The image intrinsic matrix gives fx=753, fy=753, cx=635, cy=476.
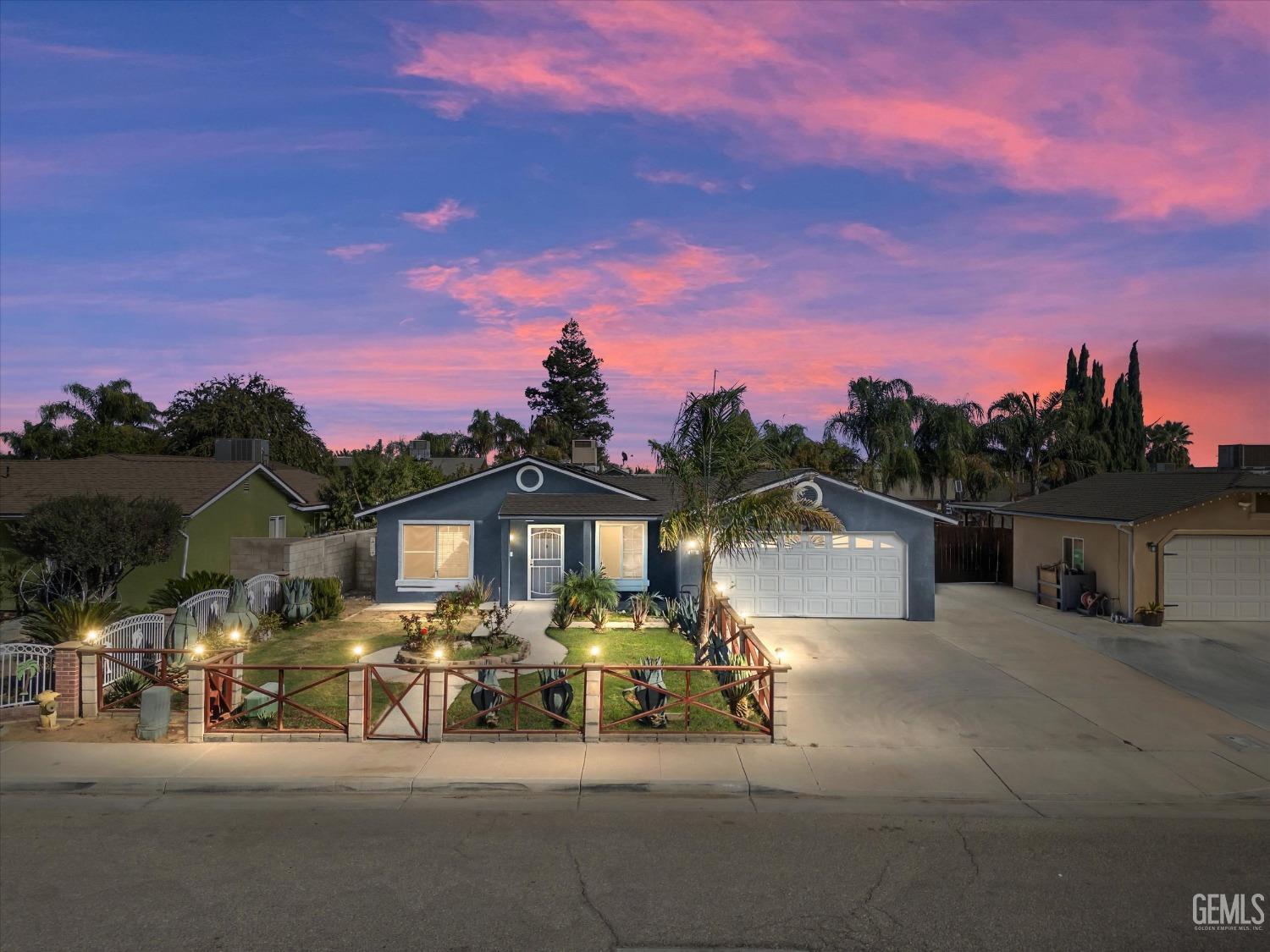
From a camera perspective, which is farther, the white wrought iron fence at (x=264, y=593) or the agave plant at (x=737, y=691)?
the white wrought iron fence at (x=264, y=593)

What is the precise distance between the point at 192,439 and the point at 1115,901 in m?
57.4

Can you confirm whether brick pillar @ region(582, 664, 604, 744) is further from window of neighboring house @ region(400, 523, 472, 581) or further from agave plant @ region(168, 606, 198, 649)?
window of neighboring house @ region(400, 523, 472, 581)

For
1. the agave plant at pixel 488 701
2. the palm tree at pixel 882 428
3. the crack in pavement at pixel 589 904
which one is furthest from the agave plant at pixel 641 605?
the palm tree at pixel 882 428

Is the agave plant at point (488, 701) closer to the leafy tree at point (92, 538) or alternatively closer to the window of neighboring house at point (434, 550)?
the window of neighboring house at point (434, 550)

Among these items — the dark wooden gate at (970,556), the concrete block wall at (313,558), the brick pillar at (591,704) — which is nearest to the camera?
the brick pillar at (591,704)

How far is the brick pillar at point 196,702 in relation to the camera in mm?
9750

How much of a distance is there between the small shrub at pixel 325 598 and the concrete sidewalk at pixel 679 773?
937 centimetres

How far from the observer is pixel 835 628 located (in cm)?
1811

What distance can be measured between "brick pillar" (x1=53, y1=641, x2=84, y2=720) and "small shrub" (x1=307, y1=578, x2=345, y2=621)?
8.30 metres

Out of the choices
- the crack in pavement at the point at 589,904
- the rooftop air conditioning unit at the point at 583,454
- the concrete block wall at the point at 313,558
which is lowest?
the crack in pavement at the point at 589,904

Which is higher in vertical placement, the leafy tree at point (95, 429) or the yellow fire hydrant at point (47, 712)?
the leafy tree at point (95, 429)

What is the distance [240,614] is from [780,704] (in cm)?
1228

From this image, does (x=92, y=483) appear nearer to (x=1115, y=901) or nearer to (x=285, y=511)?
(x=285, y=511)

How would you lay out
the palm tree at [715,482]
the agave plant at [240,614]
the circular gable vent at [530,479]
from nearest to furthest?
the palm tree at [715,482], the agave plant at [240,614], the circular gable vent at [530,479]
